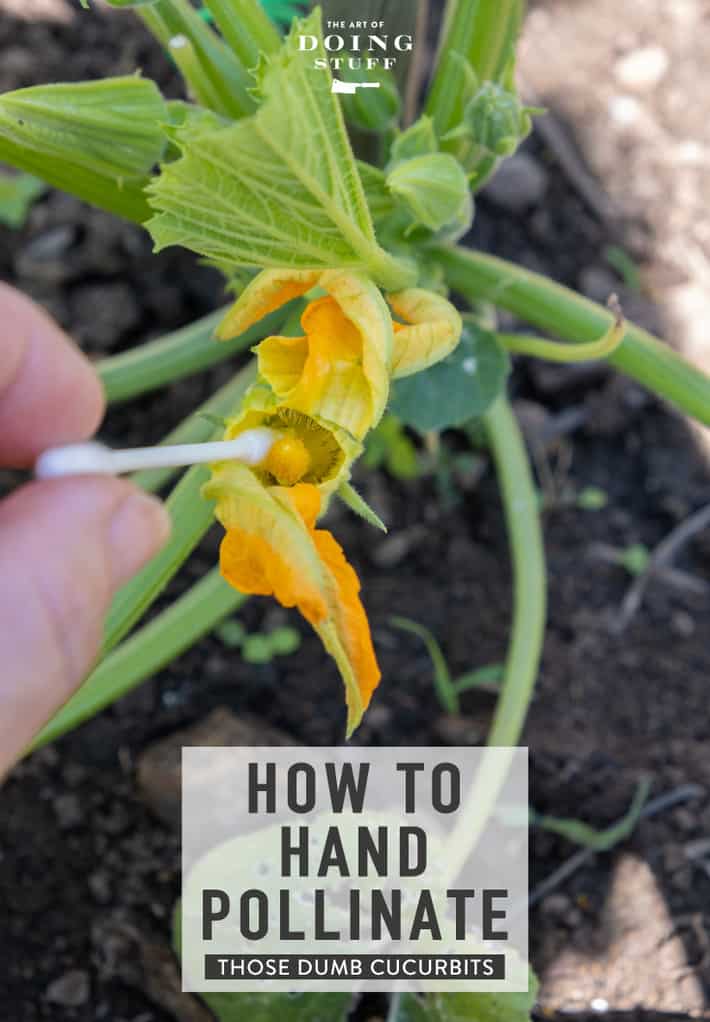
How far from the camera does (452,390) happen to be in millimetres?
1183

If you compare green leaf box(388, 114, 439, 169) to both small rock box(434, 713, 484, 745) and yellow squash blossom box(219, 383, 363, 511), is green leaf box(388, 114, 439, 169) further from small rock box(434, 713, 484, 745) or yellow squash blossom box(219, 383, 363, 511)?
small rock box(434, 713, 484, 745)

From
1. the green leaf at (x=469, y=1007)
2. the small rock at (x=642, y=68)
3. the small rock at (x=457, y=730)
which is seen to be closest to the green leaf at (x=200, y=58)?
the small rock at (x=457, y=730)

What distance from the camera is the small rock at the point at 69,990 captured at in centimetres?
125

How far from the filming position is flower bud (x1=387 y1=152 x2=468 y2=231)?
94 cm

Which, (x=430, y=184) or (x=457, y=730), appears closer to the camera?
(x=430, y=184)

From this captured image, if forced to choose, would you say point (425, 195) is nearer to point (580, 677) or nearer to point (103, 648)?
point (103, 648)

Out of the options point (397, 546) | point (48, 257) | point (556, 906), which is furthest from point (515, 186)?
point (556, 906)

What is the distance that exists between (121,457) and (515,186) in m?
1.35

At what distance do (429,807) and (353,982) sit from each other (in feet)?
0.82

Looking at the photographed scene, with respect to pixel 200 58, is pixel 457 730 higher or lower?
lower

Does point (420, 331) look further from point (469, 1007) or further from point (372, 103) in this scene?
point (469, 1007)

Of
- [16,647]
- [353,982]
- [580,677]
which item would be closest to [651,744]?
[580,677]

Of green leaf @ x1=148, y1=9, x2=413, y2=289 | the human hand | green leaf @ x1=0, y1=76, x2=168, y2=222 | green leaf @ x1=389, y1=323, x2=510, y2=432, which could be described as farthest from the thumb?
green leaf @ x1=389, y1=323, x2=510, y2=432

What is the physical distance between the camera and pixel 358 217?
0.79 m
